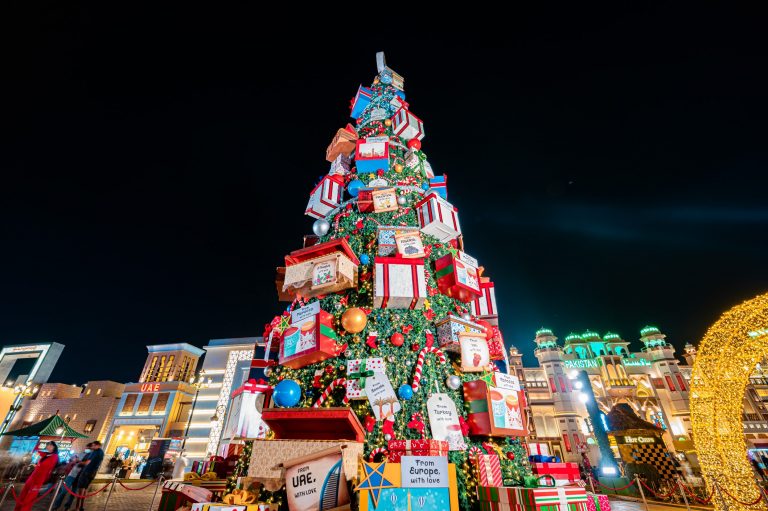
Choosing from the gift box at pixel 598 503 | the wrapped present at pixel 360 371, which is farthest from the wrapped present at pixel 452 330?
the gift box at pixel 598 503

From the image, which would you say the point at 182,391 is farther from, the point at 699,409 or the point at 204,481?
the point at 699,409

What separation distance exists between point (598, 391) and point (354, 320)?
45053mm

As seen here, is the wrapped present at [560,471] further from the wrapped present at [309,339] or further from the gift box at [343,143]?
the gift box at [343,143]

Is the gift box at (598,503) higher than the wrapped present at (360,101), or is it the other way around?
the wrapped present at (360,101)

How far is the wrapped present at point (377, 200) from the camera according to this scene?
292 inches

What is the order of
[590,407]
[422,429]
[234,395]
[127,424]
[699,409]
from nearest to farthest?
1. [422,429]
2. [234,395]
3. [699,409]
4. [127,424]
5. [590,407]

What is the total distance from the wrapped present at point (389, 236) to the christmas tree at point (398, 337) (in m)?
0.02

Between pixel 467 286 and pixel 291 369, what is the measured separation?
379 cm

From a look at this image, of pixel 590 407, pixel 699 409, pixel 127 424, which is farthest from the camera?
pixel 590 407

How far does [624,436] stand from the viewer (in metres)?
Answer: 15.7

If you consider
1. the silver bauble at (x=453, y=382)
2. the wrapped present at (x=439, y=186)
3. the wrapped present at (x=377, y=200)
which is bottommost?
the silver bauble at (x=453, y=382)

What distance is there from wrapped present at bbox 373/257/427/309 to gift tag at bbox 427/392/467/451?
1.69m

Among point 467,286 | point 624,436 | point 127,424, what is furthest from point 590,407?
point 127,424

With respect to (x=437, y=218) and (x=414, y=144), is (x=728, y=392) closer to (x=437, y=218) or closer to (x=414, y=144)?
(x=437, y=218)
